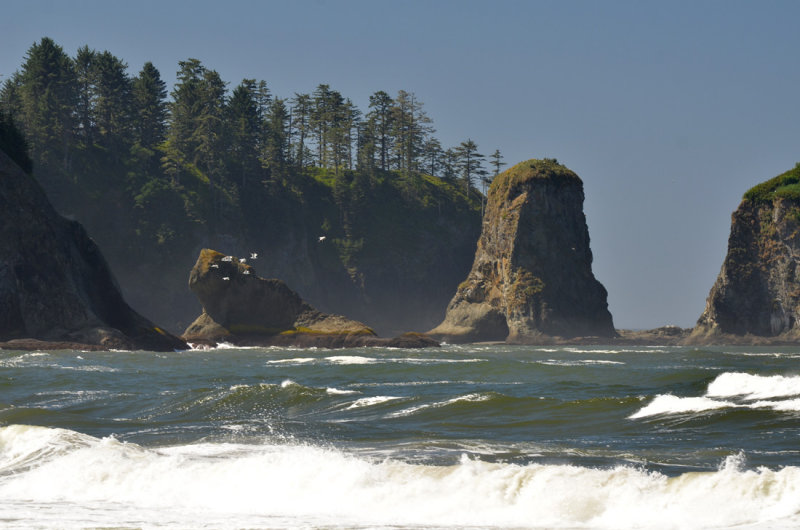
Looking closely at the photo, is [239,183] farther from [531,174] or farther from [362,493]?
[362,493]

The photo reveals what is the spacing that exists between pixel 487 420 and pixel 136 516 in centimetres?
977

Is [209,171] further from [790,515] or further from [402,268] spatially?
[790,515]

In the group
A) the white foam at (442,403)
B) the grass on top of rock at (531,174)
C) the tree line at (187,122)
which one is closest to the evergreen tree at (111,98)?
the tree line at (187,122)

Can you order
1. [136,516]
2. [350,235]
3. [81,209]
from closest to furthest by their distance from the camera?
1. [136,516]
2. [81,209]
3. [350,235]

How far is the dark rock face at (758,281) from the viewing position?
265 feet

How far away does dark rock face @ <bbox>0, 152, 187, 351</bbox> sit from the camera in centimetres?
4953

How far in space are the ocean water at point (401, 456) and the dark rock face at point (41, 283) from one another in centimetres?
2380

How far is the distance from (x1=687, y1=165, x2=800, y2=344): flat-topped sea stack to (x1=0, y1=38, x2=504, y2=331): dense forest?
4617 centimetres

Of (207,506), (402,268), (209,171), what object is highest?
(209,171)

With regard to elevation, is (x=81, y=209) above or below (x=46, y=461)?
above

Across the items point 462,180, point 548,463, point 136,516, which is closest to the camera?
point 136,516

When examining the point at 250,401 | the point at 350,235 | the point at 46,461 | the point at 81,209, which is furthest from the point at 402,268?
the point at 46,461

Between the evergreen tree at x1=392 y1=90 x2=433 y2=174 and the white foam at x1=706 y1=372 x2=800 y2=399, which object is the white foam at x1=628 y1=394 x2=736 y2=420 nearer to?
the white foam at x1=706 y1=372 x2=800 y2=399

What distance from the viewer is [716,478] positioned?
425 inches
